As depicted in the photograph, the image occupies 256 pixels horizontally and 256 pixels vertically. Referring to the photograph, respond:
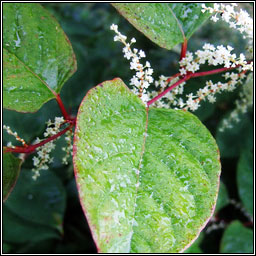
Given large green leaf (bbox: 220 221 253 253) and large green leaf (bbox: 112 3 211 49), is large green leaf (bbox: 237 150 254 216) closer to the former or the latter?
large green leaf (bbox: 220 221 253 253)

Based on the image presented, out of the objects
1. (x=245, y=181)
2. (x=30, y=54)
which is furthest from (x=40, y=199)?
(x=245, y=181)

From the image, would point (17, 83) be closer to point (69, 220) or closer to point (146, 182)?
point (146, 182)

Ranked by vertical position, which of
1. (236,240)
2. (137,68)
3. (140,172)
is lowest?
(236,240)

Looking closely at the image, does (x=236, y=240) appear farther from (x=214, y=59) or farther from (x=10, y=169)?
(x=10, y=169)

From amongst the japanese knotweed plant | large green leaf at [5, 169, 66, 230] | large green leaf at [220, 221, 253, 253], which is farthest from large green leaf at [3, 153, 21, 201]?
large green leaf at [220, 221, 253, 253]

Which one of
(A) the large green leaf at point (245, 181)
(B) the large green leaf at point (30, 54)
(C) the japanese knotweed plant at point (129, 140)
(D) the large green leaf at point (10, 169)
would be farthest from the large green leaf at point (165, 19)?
(A) the large green leaf at point (245, 181)

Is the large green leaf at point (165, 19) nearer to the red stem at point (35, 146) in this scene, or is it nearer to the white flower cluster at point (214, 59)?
the white flower cluster at point (214, 59)
